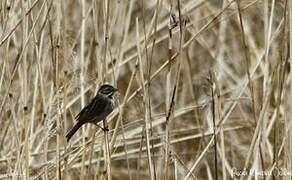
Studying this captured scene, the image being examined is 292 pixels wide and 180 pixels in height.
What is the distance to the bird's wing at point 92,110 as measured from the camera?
113 inches

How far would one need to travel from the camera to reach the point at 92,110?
9.40ft

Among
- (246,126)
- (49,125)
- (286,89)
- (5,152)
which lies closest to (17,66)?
(49,125)

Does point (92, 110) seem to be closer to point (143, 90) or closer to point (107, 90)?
point (107, 90)

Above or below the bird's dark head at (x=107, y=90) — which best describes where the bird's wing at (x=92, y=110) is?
below

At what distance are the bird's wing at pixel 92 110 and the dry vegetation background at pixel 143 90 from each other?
0.07m

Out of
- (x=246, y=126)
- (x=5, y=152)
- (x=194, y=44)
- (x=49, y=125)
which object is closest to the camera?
(x=49, y=125)

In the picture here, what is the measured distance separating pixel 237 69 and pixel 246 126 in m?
0.60

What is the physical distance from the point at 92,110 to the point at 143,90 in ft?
1.61

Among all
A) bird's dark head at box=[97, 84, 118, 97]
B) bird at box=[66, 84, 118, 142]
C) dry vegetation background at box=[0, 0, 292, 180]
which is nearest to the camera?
dry vegetation background at box=[0, 0, 292, 180]

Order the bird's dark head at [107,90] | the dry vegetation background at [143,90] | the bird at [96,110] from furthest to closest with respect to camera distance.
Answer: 1. the bird at [96,110]
2. the bird's dark head at [107,90]
3. the dry vegetation background at [143,90]

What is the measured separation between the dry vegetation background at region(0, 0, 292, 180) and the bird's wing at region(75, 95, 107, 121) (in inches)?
2.7

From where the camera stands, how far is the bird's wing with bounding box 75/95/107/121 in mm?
2876

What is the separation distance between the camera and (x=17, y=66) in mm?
2625

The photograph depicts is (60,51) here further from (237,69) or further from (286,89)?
(237,69)
